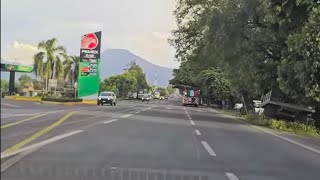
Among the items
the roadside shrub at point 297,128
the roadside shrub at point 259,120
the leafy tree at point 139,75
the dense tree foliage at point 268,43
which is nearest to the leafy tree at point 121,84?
the leafy tree at point 139,75

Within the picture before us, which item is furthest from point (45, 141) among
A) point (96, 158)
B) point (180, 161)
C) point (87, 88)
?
point (87, 88)

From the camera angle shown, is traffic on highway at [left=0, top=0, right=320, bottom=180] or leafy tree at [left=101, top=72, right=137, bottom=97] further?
leafy tree at [left=101, top=72, right=137, bottom=97]

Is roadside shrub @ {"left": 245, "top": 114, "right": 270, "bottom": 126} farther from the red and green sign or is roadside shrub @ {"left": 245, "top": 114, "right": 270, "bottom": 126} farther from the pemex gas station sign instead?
the red and green sign

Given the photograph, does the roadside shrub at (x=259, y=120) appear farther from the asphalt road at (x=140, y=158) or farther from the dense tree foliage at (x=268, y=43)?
the asphalt road at (x=140, y=158)

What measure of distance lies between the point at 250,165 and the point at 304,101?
55.4 ft

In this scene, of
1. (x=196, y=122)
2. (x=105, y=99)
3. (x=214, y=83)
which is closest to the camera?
(x=196, y=122)

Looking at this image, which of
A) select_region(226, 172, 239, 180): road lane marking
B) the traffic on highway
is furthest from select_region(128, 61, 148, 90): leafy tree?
select_region(226, 172, 239, 180): road lane marking

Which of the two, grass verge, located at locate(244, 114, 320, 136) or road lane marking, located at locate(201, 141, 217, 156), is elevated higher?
road lane marking, located at locate(201, 141, 217, 156)

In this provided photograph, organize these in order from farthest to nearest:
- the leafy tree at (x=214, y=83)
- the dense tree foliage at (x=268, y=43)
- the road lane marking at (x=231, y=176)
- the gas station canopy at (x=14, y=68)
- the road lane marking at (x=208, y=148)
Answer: the leafy tree at (x=214, y=83) < the dense tree foliage at (x=268, y=43) < the road lane marking at (x=208, y=148) < the road lane marking at (x=231, y=176) < the gas station canopy at (x=14, y=68)

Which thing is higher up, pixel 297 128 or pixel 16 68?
pixel 16 68

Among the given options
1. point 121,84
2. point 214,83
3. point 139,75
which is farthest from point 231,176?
point 139,75

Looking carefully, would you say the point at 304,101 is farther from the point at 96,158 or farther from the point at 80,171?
the point at 80,171

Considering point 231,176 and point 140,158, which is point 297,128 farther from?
point 231,176

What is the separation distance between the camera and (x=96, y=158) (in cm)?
1121
